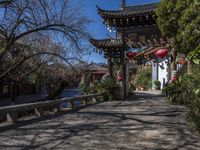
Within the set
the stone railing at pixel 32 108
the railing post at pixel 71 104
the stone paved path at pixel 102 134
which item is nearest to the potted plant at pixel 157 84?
the stone railing at pixel 32 108

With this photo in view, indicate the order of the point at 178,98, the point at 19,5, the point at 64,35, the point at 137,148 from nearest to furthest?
1. the point at 137,148
2. the point at 19,5
3. the point at 64,35
4. the point at 178,98

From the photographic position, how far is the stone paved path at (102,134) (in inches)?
302

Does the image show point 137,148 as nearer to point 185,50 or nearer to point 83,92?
point 185,50

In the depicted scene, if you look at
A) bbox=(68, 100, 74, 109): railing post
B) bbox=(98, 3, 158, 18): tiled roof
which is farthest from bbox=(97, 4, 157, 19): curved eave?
bbox=(68, 100, 74, 109): railing post

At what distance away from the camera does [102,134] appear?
29.9 feet

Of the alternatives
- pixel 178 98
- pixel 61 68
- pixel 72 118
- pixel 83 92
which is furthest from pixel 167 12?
pixel 83 92

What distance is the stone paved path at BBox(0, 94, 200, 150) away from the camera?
25.2ft

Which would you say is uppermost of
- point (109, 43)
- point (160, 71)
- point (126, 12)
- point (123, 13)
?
point (126, 12)

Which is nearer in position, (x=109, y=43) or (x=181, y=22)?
(x=181, y=22)

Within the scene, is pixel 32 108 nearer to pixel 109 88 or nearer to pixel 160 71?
pixel 109 88

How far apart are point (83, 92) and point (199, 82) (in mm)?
17199

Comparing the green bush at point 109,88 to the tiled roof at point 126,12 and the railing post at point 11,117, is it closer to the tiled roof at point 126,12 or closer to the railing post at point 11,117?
the tiled roof at point 126,12

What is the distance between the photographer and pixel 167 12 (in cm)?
1695

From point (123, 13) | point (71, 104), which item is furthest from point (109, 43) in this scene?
point (71, 104)
